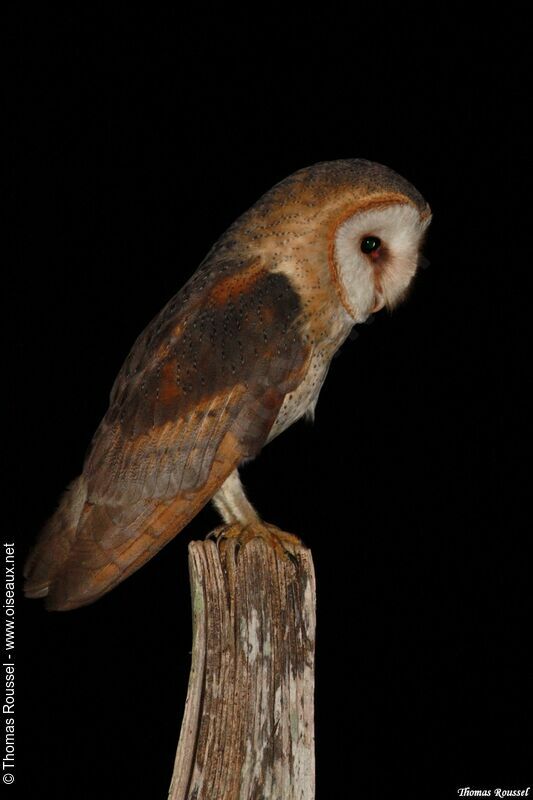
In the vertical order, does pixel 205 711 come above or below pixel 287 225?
below

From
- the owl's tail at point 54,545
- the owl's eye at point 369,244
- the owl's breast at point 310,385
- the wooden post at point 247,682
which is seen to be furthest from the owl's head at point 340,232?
the owl's tail at point 54,545

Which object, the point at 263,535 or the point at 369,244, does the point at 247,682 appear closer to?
the point at 263,535

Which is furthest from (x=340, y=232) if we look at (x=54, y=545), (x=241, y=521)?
(x=54, y=545)

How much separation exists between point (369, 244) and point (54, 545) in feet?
5.12

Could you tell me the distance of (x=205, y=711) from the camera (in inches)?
146

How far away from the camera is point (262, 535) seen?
13.1 ft

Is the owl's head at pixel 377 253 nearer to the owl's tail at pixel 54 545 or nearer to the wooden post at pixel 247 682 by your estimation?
the wooden post at pixel 247 682

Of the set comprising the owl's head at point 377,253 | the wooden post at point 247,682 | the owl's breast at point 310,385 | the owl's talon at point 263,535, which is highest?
the owl's head at point 377,253

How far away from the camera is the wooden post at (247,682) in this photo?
145 inches

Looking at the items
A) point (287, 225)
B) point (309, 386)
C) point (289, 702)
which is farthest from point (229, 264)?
point (289, 702)

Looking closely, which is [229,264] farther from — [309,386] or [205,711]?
[205,711]

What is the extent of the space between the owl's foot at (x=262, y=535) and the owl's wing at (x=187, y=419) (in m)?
0.25

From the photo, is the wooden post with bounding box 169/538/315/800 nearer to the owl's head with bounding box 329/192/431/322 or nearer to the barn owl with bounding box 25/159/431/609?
the barn owl with bounding box 25/159/431/609

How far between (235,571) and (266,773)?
2.19 ft
